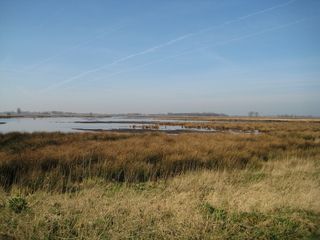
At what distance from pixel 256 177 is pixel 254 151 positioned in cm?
582

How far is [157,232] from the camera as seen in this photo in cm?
381

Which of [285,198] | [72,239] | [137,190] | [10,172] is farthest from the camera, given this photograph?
[10,172]

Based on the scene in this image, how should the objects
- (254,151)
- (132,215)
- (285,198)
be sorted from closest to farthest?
(132,215) < (285,198) < (254,151)

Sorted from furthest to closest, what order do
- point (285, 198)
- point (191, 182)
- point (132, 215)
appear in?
point (191, 182) < point (285, 198) < point (132, 215)

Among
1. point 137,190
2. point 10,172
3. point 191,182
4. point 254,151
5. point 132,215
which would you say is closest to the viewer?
point 132,215

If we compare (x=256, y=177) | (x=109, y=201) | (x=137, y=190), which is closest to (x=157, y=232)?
(x=109, y=201)

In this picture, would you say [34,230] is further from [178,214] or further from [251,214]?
[251,214]

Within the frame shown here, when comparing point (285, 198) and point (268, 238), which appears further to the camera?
point (285, 198)

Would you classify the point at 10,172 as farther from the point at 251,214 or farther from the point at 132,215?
the point at 251,214

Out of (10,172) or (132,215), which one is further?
(10,172)

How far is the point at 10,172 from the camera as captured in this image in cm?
799

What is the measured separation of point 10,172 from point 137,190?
4914 mm

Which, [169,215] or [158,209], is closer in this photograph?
[169,215]

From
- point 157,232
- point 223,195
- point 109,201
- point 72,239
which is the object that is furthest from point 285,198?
point 72,239
